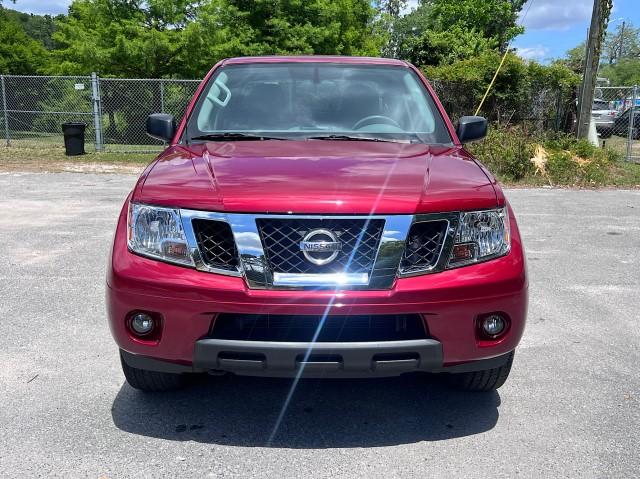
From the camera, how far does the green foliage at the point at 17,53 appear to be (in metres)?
33.6

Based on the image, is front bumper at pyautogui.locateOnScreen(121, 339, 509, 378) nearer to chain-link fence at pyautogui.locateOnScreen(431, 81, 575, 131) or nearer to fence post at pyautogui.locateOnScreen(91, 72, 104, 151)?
chain-link fence at pyautogui.locateOnScreen(431, 81, 575, 131)

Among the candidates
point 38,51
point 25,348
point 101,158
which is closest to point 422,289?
point 25,348

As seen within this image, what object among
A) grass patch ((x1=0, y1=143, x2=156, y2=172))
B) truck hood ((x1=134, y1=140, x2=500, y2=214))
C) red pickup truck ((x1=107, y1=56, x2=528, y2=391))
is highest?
truck hood ((x1=134, y1=140, x2=500, y2=214))

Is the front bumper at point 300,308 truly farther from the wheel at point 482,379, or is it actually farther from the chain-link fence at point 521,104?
the chain-link fence at point 521,104

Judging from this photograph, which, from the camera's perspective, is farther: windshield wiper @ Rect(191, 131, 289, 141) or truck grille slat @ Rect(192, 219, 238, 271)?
windshield wiper @ Rect(191, 131, 289, 141)

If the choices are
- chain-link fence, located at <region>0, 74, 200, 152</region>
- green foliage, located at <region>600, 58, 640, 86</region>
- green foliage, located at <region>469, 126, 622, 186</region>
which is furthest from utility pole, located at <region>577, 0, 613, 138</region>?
green foliage, located at <region>600, 58, 640, 86</region>

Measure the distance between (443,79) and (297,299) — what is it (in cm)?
1592

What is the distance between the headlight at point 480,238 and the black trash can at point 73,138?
16.2m

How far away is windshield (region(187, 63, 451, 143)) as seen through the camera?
3.85 m

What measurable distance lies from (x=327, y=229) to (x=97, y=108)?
16.2 metres

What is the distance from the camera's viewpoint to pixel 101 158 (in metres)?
16.7

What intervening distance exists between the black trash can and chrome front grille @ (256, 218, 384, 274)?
15986mm

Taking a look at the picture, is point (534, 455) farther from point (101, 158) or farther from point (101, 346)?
point (101, 158)

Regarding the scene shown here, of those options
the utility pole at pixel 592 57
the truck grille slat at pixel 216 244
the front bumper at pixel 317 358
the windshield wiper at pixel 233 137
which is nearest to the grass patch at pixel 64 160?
the utility pole at pixel 592 57
